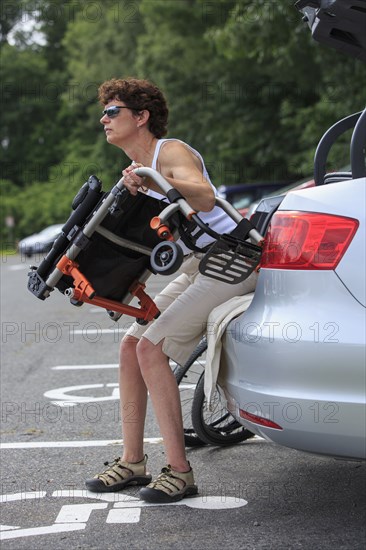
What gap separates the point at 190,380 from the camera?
5.11 m

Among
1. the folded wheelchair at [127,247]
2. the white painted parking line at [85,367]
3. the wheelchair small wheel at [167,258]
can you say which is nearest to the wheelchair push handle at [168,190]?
the folded wheelchair at [127,247]

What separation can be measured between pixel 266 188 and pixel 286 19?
4229 millimetres

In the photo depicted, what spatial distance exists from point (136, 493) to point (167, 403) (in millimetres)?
466

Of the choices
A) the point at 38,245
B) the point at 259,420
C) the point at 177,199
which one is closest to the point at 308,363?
the point at 259,420

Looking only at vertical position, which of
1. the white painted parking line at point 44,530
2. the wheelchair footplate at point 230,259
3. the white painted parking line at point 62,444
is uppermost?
the wheelchair footplate at point 230,259

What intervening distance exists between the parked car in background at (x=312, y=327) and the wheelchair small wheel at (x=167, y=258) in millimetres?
348

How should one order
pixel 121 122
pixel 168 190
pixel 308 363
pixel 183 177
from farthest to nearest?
1. pixel 121 122
2. pixel 183 177
3. pixel 168 190
4. pixel 308 363

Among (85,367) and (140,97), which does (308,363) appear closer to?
(140,97)

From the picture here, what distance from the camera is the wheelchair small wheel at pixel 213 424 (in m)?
4.98

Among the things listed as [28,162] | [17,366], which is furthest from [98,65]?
[17,366]

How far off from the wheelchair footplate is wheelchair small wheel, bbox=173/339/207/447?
100 centimetres

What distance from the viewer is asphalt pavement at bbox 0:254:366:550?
3.77 meters

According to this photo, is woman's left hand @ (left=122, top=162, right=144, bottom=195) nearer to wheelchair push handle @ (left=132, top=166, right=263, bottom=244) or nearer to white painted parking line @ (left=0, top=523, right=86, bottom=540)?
wheelchair push handle @ (left=132, top=166, right=263, bottom=244)

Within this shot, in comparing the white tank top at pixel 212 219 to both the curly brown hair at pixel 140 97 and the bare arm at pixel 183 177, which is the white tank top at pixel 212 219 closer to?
the bare arm at pixel 183 177
